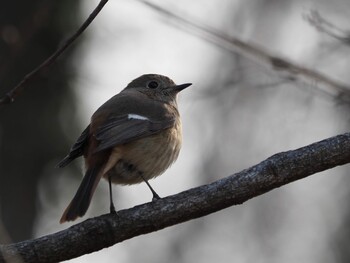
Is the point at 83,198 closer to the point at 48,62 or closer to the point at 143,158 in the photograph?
the point at 143,158

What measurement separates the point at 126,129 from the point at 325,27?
1742mm

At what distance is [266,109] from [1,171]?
16.7ft

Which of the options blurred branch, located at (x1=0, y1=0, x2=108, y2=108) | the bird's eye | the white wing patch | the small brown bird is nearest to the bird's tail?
the small brown bird

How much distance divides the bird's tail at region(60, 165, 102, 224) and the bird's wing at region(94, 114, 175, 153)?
0.22 m

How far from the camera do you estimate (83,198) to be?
570 centimetres

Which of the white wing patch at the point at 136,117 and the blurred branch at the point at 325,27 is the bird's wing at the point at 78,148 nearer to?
the white wing patch at the point at 136,117

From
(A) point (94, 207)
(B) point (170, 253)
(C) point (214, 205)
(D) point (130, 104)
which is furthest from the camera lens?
(B) point (170, 253)

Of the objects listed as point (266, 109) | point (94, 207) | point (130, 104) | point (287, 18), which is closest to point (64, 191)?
point (94, 207)

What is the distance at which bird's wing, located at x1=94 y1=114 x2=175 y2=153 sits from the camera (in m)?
6.16

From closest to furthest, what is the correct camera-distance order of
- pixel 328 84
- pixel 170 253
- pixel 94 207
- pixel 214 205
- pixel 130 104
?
pixel 328 84 → pixel 214 205 → pixel 130 104 → pixel 94 207 → pixel 170 253

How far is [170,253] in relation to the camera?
13.4m

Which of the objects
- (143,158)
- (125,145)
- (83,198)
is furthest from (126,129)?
(83,198)

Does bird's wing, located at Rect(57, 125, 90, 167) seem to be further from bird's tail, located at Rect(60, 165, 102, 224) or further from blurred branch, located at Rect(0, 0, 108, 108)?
blurred branch, located at Rect(0, 0, 108, 108)

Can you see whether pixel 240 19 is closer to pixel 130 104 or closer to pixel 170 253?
pixel 170 253
